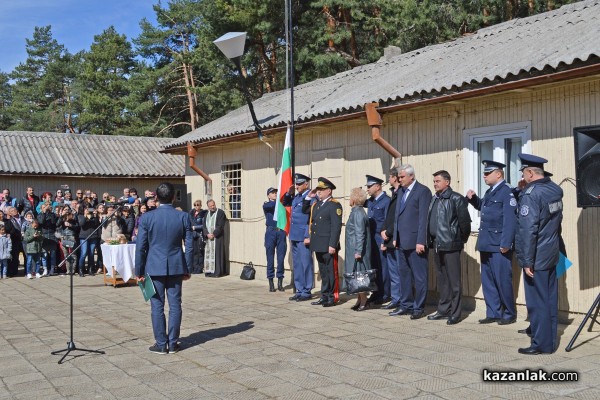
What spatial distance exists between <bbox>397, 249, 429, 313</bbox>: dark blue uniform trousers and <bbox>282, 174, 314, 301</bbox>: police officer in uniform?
2011 mm

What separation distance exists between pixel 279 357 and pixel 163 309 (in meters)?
1.40

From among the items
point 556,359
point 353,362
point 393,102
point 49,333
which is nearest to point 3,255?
point 49,333

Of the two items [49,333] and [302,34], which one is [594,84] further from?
[302,34]

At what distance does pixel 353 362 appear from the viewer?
6.59 meters

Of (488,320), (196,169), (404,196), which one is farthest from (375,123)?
(196,169)

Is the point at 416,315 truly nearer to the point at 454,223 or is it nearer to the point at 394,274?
the point at 394,274

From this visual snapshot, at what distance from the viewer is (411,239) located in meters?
9.09

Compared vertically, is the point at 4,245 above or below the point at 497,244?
below

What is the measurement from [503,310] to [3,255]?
1182 cm

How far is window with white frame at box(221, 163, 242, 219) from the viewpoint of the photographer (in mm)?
15547

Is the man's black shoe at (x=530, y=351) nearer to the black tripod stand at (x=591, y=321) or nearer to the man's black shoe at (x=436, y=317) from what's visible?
the black tripod stand at (x=591, y=321)

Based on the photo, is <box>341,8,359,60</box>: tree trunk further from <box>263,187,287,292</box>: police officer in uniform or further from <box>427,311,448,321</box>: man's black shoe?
<box>427,311,448,321</box>: man's black shoe

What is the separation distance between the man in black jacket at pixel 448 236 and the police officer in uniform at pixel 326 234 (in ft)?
5.60

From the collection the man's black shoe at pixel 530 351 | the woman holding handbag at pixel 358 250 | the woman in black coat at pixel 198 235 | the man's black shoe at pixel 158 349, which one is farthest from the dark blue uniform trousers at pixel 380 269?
the woman in black coat at pixel 198 235
